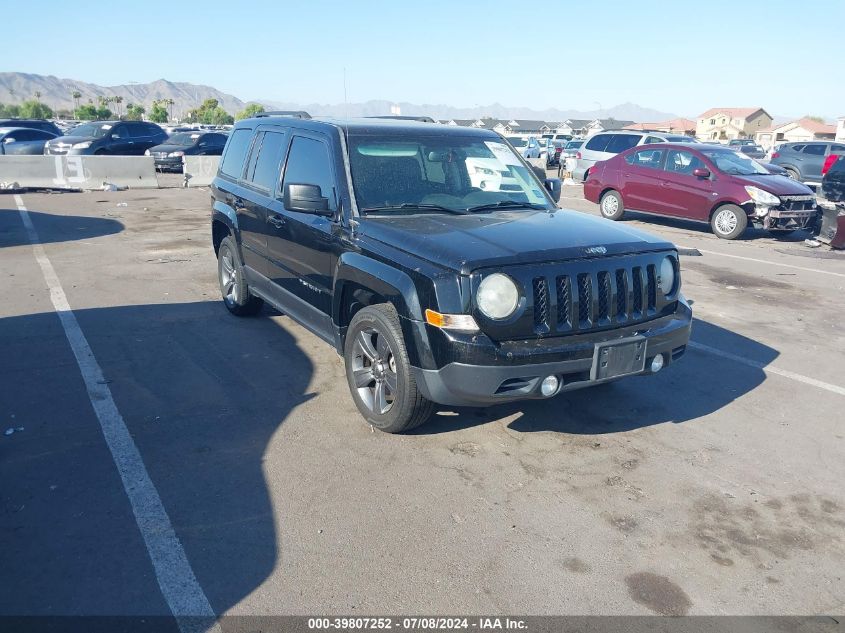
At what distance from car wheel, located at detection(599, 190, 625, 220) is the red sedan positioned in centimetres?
2

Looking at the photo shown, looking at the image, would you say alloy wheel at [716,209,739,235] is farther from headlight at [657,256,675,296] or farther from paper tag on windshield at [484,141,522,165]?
headlight at [657,256,675,296]

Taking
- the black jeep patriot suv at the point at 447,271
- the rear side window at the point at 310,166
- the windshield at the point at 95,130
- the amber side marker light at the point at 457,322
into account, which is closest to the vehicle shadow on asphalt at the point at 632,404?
the black jeep patriot suv at the point at 447,271

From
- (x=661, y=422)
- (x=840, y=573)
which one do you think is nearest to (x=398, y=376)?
(x=661, y=422)

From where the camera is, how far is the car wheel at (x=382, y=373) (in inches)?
165

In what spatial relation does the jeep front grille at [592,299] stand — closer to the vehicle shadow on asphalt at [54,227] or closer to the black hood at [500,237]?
the black hood at [500,237]

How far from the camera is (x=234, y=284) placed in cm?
704

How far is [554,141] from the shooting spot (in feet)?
141

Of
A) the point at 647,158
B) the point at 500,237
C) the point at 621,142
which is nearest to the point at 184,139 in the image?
the point at 621,142

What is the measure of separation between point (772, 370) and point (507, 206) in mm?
2874

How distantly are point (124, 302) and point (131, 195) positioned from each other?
1202 cm

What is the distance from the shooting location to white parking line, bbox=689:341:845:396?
18.7 ft

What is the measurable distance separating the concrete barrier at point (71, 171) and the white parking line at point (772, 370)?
1751 cm

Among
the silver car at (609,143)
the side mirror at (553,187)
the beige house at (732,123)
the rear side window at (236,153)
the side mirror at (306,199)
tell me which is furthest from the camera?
the beige house at (732,123)

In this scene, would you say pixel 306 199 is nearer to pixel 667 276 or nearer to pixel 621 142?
pixel 667 276
